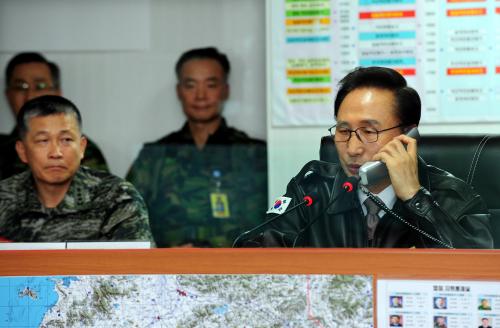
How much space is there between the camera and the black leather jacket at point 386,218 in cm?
171

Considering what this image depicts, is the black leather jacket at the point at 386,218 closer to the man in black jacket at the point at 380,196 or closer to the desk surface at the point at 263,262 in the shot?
the man in black jacket at the point at 380,196

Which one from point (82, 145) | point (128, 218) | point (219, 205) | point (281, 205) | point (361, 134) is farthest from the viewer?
point (219, 205)

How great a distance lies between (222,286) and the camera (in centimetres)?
119

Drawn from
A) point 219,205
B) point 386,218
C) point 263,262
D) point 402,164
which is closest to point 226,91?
point 219,205

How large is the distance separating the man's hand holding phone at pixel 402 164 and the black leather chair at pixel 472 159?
0.04m

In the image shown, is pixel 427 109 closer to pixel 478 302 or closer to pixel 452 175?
pixel 452 175

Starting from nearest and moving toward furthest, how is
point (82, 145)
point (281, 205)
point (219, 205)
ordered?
point (281, 205)
point (82, 145)
point (219, 205)

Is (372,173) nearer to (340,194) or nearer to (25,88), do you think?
(340,194)

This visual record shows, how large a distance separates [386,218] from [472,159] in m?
0.35

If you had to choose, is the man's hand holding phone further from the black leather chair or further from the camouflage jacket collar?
the camouflage jacket collar

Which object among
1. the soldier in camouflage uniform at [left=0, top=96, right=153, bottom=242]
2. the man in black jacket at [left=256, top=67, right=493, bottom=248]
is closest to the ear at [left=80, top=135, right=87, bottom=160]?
the soldier in camouflage uniform at [left=0, top=96, right=153, bottom=242]

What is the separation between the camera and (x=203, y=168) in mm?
2883

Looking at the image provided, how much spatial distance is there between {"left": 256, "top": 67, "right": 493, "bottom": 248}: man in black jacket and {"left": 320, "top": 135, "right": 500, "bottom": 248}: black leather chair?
0.02m

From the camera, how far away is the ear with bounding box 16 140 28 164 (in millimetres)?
2622
